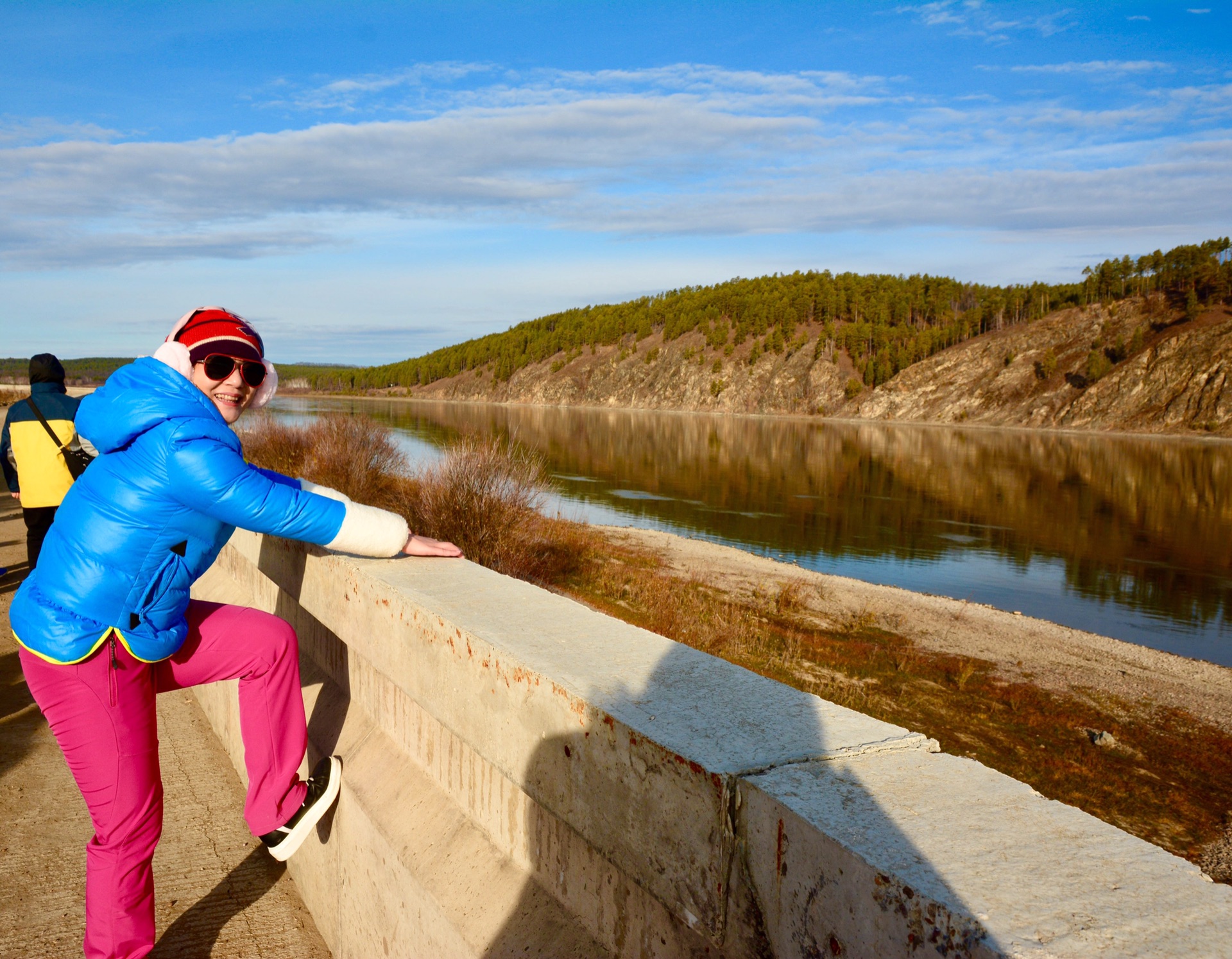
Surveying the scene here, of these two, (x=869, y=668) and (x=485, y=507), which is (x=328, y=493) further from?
(x=485, y=507)

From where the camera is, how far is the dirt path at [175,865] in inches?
121

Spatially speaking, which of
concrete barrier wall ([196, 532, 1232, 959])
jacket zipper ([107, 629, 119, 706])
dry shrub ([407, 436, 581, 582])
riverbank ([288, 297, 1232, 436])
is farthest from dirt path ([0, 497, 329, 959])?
riverbank ([288, 297, 1232, 436])

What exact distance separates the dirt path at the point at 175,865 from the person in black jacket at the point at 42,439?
163 centimetres

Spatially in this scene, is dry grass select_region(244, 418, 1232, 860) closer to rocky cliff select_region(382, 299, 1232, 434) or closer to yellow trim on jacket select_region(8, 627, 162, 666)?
yellow trim on jacket select_region(8, 627, 162, 666)

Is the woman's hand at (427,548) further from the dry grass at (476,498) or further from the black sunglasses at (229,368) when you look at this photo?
the dry grass at (476,498)

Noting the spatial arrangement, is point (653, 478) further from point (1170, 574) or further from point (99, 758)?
point (99, 758)

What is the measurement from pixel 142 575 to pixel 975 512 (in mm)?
31408

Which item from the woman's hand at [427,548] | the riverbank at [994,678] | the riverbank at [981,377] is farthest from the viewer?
the riverbank at [981,377]

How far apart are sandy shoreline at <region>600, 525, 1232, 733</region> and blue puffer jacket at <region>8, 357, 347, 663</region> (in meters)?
10.9

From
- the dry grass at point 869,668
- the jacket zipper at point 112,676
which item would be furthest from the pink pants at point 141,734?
the dry grass at point 869,668

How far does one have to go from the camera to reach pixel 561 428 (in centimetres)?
7706

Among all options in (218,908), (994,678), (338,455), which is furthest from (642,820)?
(338,455)

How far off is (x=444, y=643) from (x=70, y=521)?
3.48 feet

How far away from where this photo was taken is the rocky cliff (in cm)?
7562
